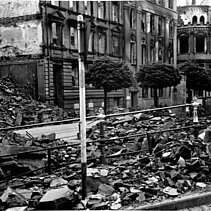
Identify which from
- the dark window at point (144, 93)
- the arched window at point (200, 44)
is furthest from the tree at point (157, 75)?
the arched window at point (200, 44)

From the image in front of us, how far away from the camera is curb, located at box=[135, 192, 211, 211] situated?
4575mm

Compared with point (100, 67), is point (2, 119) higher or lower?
lower

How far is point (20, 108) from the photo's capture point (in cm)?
2094

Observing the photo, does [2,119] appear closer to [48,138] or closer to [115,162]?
[48,138]

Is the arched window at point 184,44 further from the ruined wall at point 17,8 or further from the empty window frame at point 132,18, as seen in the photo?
the ruined wall at point 17,8

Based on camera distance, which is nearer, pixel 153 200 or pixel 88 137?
pixel 153 200

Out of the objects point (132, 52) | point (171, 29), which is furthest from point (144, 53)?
point (171, 29)

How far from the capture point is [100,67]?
2300 centimetres

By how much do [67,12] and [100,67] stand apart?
6.67m

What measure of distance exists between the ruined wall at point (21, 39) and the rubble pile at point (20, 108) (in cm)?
226

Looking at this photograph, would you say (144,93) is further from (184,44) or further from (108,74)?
(184,44)

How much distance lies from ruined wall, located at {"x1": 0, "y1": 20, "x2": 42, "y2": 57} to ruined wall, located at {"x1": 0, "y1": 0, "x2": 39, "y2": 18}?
76 cm

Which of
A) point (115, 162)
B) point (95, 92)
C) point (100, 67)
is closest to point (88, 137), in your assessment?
point (115, 162)

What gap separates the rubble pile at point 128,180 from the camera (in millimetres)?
4809
